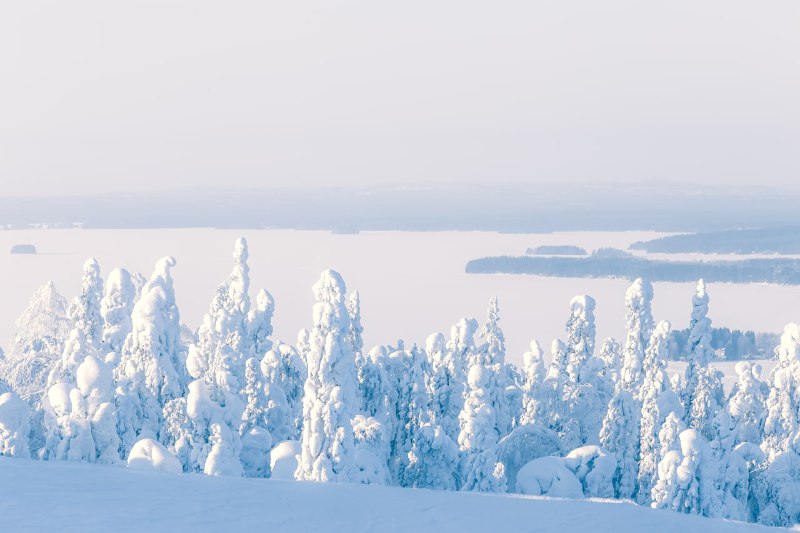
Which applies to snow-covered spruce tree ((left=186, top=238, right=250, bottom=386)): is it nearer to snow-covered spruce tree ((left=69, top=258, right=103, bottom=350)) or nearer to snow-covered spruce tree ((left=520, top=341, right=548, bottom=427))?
snow-covered spruce tree ((left=69, top=258, right=103, bottom=350))

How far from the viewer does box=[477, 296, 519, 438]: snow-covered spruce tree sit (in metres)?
41.8

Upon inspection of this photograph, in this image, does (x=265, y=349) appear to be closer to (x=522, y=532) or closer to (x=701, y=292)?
(x=701, y=292)

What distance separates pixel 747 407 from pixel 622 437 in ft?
19.1

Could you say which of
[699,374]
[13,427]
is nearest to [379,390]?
[699,374]

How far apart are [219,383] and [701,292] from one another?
2077 cm

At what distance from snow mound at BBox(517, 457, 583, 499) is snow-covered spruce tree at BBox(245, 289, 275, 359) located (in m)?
16.2

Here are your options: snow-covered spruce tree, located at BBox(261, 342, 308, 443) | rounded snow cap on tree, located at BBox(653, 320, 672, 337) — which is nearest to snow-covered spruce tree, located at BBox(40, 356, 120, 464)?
snow-covered spruce tree, located at BBox(261, 342, 308, 443)

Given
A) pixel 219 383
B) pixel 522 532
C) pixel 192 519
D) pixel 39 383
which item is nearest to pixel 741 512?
pixel 219 383

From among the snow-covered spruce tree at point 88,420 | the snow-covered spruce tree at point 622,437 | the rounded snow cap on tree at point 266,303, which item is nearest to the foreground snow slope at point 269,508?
the snow-covered spruce tree at point 88,420

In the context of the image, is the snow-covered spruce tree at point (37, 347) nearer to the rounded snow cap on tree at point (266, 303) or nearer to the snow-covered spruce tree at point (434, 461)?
the rounded snow cap on tree at point (266, 303)

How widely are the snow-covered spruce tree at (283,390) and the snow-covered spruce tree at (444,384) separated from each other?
536 cm

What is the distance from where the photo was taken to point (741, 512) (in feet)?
126

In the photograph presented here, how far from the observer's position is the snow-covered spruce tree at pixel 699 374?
151ft

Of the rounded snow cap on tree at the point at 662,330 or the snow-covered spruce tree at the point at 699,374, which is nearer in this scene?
the rounded snow cap on tree at the point at 662,330
